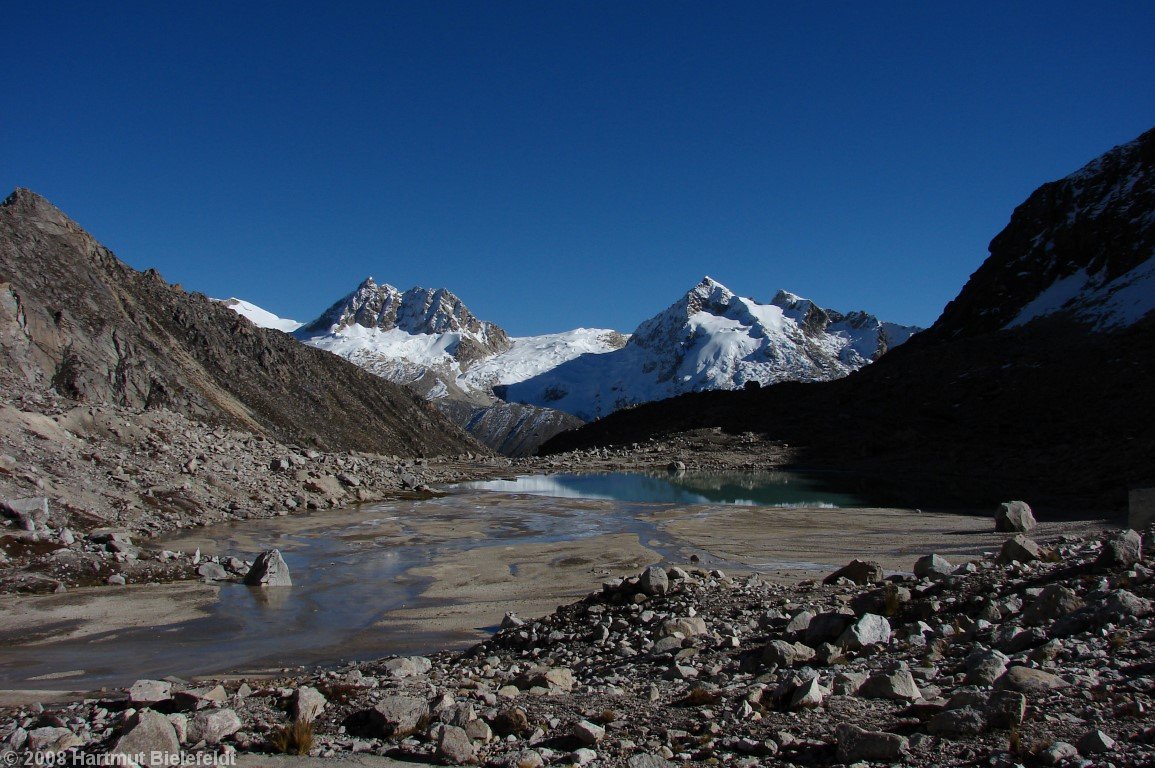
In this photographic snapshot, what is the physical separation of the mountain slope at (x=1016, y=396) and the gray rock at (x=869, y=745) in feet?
142

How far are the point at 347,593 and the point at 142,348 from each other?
3211 inches

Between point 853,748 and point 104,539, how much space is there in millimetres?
26120

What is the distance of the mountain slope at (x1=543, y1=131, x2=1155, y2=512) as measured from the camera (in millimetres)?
61344

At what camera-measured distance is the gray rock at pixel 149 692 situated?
10172 millimetres

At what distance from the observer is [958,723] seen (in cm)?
774

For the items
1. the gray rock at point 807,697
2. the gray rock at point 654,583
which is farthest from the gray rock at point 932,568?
the gray rock at point 807,697

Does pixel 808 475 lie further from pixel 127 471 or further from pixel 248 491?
pixel 127 471

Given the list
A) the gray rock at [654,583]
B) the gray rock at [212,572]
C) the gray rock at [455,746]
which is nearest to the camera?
the gray rock at [455,746]

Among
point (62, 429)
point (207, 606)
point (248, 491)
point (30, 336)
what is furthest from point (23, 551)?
point (30, 336)

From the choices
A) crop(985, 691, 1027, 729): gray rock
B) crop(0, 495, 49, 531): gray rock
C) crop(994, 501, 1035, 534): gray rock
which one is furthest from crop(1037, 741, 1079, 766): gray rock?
crop(0, 495, 49, 531): gray rock

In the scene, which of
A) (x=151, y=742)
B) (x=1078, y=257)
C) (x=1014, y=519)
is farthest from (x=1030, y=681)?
(x=1078, y=257)

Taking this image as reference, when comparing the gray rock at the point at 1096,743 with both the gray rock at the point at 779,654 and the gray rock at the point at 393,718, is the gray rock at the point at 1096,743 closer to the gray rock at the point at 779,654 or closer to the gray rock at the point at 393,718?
the gray rock at the point at 779,654

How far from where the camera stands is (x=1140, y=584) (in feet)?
38.8

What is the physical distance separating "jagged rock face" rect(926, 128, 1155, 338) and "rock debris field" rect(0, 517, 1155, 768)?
10119 centimetres
